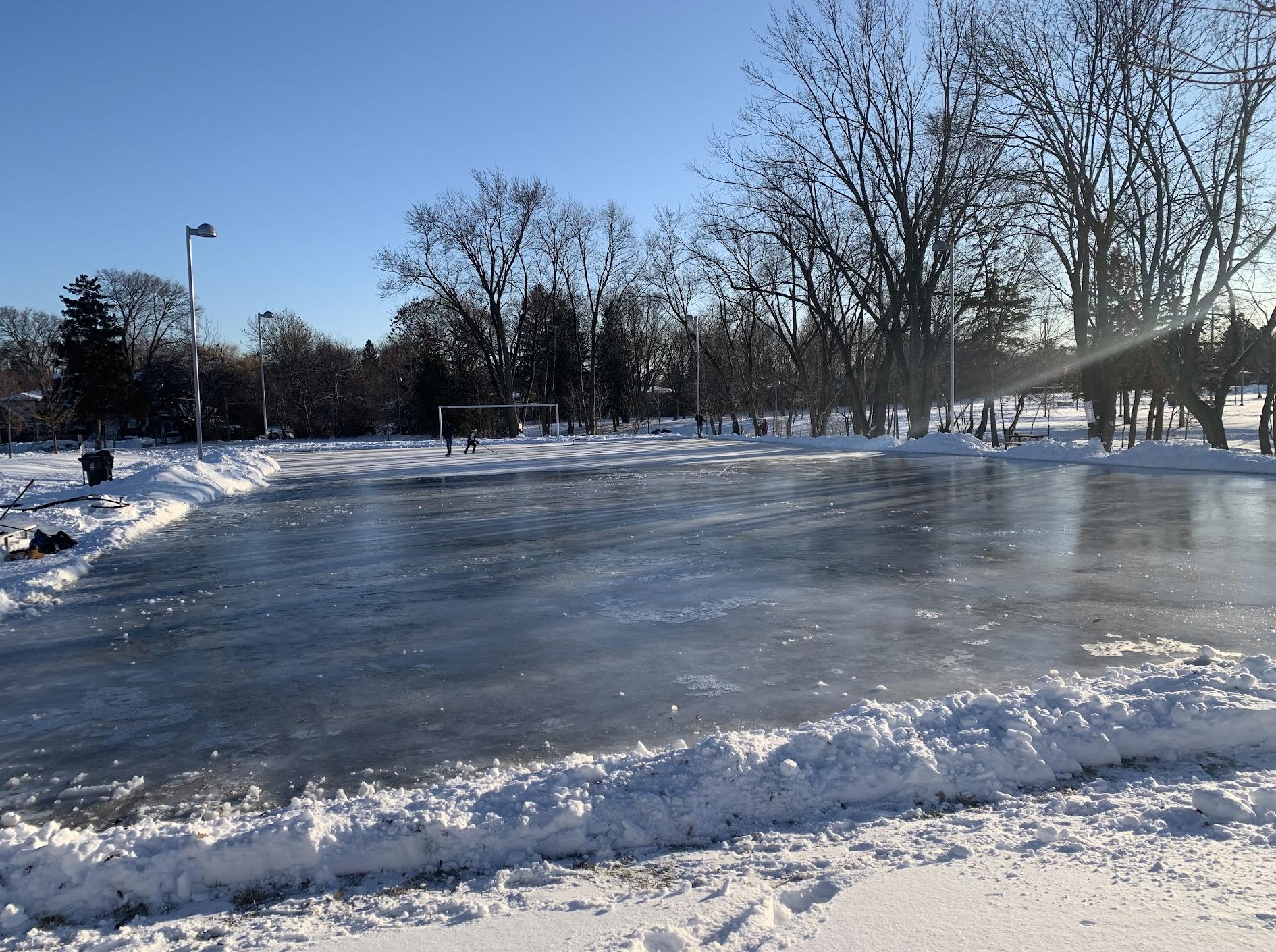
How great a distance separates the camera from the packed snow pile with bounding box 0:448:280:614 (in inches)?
352

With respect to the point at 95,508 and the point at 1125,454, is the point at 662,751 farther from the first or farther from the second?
the point at 1125,454

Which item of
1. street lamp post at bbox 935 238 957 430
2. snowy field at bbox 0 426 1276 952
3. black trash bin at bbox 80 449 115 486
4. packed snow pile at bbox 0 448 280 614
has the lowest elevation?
snowy field at bbox 0 426 1276 952

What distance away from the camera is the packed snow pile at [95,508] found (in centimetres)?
893

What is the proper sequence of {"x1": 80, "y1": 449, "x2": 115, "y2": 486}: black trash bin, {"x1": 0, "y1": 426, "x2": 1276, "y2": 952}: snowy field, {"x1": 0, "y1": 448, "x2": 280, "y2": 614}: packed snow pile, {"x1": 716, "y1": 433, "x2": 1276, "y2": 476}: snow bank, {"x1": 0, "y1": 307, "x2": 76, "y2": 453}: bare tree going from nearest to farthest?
1. {"x1": 0, "y1": 426, "x2": 1276, "y2": 952}: snowy field
2. {"x1": 0, "y1": 448, "x2": 280, "y2": 614}: packed snow pile
3. {"x1": 80, "y1": 449, "x2": 115, "y2": 486}: black trash bin
4. {"x1": 716, "y1": 433, "x2": 1276, "y2": 476}: snow bank
5. {"x1": 0, "y1": 307, "x2": 76, "y2": 453}: bare tree

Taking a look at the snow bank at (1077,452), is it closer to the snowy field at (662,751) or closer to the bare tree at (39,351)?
the snowy field at (662,751)

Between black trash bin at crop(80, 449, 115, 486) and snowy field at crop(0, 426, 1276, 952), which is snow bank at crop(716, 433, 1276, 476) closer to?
snowy field at crop(0, 426, 1276, 952)

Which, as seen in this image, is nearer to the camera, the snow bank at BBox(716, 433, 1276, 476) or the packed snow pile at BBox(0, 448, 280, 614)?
the packed snow pile at BBox(0, 448, 280, 614)

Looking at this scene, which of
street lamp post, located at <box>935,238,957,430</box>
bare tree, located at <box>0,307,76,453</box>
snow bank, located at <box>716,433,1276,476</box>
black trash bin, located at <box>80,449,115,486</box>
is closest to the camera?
black trash bin, located at <box>80,449,115,486</box>

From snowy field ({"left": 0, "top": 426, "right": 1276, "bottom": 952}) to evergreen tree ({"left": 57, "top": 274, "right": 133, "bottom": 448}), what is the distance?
55.9m

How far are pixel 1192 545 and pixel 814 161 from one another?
30626mm

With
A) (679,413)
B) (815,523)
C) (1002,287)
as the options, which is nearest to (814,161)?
(1002,287)

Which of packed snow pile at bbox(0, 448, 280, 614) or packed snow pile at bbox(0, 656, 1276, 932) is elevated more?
packed snow pile at bbox(0, 448, 280, 614)

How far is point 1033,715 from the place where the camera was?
426cm

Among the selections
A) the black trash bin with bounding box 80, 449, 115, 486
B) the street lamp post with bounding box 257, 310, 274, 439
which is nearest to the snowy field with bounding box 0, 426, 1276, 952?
the black trash bin with bounding box 80, 449, 115, 486
